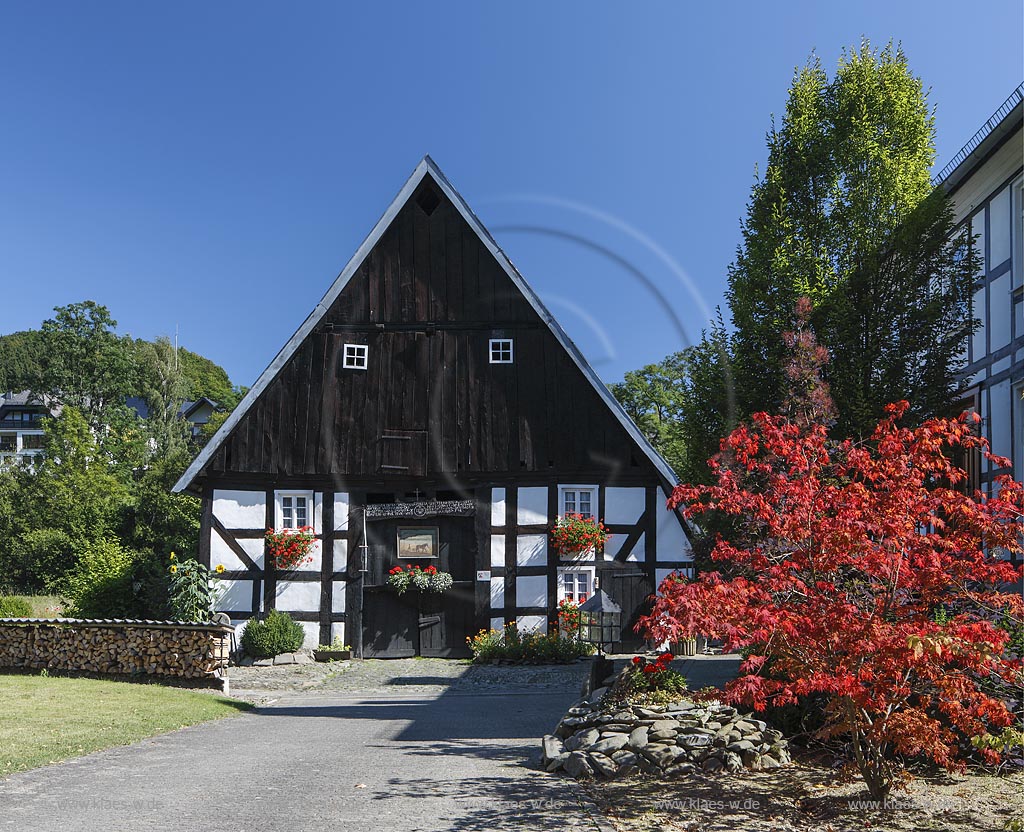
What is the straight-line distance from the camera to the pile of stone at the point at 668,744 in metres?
8.70

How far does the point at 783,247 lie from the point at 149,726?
488 inches

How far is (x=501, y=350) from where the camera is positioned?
20234 millimetres

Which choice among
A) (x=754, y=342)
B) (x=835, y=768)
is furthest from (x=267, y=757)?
(x=754, y=342)

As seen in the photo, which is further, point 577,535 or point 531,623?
point 531,623

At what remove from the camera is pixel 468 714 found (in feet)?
41.7

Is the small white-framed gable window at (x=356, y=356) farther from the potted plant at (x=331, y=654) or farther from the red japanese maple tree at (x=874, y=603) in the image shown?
the red japanese maple tree at (x=874, y=603)

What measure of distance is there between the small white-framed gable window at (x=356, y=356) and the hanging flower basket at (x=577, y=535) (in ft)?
17.4

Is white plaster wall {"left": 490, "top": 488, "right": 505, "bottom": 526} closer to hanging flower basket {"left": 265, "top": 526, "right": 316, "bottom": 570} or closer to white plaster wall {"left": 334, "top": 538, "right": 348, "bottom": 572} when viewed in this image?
white plaster wall {"left": 334, "top": 538, "right": 348, "bottom": 572}

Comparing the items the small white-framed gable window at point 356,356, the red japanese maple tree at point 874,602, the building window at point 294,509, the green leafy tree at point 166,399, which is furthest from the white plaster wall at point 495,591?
the green leafy tree at point 166,399

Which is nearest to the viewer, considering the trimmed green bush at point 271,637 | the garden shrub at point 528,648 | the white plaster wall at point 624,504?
the garden shrub at point 528,648

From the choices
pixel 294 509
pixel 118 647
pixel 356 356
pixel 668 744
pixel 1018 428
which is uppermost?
pixel 356 356

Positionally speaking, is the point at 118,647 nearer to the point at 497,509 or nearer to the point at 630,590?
the point at 497,509

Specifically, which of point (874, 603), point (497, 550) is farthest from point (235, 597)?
point (874, 603)

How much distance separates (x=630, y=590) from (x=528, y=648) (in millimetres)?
2579
